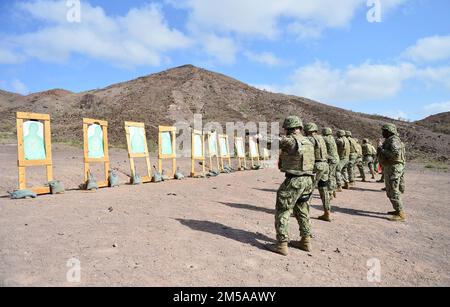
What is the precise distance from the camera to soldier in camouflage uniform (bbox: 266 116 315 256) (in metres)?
4.73

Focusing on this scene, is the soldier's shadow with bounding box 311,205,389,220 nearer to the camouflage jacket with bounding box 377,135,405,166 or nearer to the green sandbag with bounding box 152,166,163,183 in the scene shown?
the camouflage jacket with bounding box 377,135,405,166

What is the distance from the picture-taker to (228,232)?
5551 millimetres

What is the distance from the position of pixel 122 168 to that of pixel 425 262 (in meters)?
11.9

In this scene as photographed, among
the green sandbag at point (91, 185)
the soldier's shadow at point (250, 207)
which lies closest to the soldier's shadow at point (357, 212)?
the soldier's shadow at point (250, 207)

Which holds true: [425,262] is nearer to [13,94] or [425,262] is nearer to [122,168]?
[122,168]

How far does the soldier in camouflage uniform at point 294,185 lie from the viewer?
4734 mm

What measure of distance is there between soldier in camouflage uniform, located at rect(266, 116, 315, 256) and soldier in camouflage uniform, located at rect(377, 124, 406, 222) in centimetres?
358

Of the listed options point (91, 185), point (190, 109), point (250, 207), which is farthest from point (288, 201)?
point (190, 109)

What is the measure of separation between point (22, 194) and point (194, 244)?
15.5 feet


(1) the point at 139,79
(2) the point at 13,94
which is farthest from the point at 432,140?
(2) the point at 13,94

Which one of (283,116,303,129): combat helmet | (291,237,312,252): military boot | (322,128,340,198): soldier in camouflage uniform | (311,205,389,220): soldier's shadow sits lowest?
(311,205,389,220): soldier's shadow

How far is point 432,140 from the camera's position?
3438 centimetres

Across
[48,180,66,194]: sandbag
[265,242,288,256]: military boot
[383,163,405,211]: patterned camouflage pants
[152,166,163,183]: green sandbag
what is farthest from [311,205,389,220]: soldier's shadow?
[48,180,66,194]: sandbag

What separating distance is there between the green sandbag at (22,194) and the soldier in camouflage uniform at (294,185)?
5.49m
